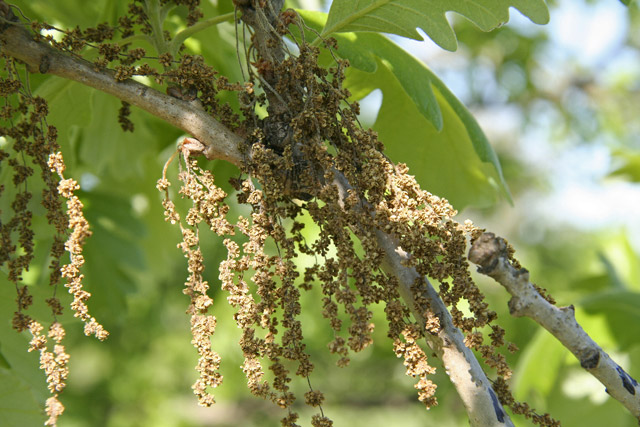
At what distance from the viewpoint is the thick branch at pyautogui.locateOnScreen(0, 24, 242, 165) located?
39.9 inches

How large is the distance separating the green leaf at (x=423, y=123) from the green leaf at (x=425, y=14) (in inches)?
4.4

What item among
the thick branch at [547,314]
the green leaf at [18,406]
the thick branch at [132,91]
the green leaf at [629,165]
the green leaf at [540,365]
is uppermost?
the green leaf at [629,165]

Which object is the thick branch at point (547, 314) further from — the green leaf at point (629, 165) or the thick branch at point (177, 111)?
the green leaf at point (629, 165)

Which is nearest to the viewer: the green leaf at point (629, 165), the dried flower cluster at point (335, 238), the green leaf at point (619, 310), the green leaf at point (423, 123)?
the dried flower cluster at point (335, 238)

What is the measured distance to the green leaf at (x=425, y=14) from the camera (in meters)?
1.13

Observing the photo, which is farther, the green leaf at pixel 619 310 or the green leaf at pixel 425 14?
the green leaf at pixel 619 310

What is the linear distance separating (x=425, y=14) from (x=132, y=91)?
0.53m

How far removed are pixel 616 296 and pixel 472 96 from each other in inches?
168

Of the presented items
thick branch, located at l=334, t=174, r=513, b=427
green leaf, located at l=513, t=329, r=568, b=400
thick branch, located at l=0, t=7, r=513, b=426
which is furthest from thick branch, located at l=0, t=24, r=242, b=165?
green leaf, located at l=513, t=329, r=568, b=400

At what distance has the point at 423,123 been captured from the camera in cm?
154

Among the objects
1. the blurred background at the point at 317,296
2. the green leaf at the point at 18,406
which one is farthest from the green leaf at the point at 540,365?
the green leaf at the point at 18,406

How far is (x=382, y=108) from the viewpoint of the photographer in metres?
1.55

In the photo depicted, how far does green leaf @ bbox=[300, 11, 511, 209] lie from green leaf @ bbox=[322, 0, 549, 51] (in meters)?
0.11

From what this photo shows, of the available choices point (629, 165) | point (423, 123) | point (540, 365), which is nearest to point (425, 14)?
point (423, 123)
